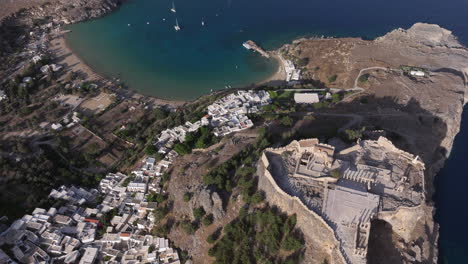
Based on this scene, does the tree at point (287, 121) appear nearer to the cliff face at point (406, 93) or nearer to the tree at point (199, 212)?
the cliff face at point (406, 93)

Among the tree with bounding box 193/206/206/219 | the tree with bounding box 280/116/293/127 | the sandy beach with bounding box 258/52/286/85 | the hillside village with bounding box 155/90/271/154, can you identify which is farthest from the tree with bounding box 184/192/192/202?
the sandy beach with bounding box 258/52/286/85

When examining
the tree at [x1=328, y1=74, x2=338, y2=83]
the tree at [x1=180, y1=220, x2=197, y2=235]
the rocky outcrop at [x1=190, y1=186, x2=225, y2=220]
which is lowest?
the tree at [x1=180, y1=220, x2=197, y2=235]

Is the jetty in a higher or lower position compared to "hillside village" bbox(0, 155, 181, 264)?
higher

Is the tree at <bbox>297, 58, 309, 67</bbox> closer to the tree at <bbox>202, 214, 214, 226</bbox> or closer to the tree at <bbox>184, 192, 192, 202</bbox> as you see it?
the tree at <bbox>184, 192, 192, 202</bbox>

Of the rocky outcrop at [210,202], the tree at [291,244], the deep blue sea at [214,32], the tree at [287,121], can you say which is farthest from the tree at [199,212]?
the deep blue sea at [214,32]

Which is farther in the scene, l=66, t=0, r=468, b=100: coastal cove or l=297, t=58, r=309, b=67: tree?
l=297, t=58, r=309, b=67: tree

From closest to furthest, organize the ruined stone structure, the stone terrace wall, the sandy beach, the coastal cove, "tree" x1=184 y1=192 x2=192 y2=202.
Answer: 1. the stone terrace wall
2. the ruined stone structure
3. "tree" x1=184 y1=192 x2=192 y2=202
4. the sandy beach
5. the coastal cove

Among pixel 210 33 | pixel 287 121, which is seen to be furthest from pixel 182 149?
pixel 210 33
